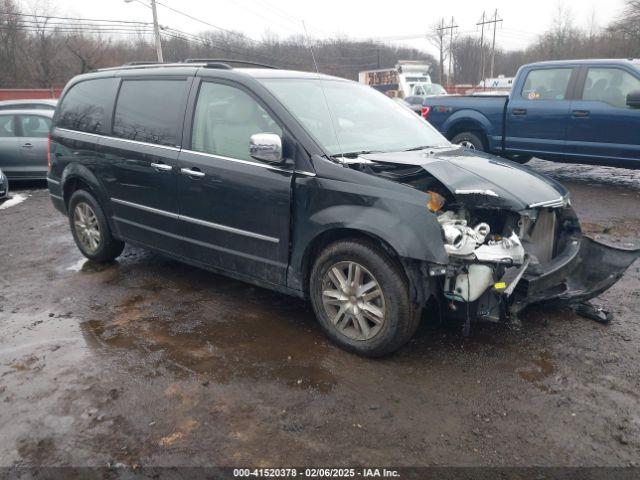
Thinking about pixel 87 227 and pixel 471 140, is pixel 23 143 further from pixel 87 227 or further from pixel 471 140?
pixel 471 140

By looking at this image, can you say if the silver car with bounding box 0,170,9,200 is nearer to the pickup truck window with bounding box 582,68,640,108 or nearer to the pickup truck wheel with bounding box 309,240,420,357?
the pickup truck wheel with bounding box 309,240,420,357

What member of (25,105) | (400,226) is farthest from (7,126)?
(400,226)

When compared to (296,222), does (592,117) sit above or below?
above

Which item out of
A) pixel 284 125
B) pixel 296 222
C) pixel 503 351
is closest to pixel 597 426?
pixel 503 351

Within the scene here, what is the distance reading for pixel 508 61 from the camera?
236ft

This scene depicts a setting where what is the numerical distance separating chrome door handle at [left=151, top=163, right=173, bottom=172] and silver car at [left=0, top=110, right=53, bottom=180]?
6634 mm

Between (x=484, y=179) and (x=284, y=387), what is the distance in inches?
73.1

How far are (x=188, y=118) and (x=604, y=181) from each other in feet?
25.6

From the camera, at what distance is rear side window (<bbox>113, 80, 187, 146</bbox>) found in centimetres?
418

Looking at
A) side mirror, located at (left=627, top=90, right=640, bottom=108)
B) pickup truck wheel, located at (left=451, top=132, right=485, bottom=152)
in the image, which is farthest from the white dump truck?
side mirror, located at (left=627, top=90, right=640, bottom=108)

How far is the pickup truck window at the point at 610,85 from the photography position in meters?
7.64

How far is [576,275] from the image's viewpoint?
385cm

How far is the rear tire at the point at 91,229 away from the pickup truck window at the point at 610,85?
24.0 feet

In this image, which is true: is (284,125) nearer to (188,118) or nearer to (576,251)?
(188,118)
